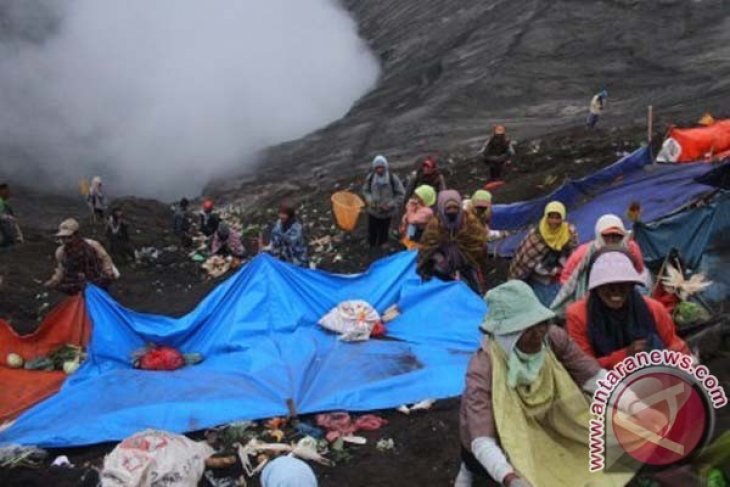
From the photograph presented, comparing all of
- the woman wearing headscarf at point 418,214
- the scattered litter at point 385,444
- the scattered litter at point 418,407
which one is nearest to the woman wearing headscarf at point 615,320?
the scattered litter at point 385,444

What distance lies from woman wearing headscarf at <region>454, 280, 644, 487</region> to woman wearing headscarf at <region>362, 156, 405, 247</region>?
231 inches

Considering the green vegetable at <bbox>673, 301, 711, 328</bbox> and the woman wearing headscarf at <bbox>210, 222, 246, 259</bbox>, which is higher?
the green vegetable at <bbox>673, 301, 711, 328</bbox>

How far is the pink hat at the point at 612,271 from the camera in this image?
282 cm

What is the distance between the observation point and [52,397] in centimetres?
524

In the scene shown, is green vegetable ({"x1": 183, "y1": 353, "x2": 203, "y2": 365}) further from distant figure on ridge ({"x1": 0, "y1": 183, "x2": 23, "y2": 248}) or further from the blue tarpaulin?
distant figure on ridge ({"x1": 0, "y1": 183, "x2": 23, "y2": 248})

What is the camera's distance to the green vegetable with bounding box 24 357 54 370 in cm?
606

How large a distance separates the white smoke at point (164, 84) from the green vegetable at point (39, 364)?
616 inches

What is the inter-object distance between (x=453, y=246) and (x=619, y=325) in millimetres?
3290

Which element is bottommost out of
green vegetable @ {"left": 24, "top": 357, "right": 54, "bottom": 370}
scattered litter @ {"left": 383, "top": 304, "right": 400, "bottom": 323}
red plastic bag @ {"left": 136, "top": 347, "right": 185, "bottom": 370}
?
scattered litter @ {"left": 383, "top": 304, "right": 400, "bottom": 323}

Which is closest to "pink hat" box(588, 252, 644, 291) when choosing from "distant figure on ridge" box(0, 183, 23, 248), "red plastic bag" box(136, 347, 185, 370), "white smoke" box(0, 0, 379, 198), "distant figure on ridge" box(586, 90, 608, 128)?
"red plastic bag" box(136, 347, 185, 370)

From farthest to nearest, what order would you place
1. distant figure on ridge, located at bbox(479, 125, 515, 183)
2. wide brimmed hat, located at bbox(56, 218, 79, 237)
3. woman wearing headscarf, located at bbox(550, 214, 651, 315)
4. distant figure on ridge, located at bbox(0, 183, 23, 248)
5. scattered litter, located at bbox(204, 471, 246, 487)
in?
distant figure on ridge, located at bbox(0, 183, 23, 248) < distant figure on ridge, located at bbox(479, 125, 515, 183) < wide brimmed hat, located at bbox(56, 218, 79, 237) < scattered litter, located at bbox(204, 471, 246, 487) < woman wearing headscarf, located at bbox(550, 214, 651, 315)

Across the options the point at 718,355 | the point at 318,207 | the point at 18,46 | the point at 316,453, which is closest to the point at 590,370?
the point at 718,355

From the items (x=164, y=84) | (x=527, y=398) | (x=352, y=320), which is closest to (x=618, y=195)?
(x=352, y=320)

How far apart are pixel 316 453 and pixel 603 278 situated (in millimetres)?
2258
